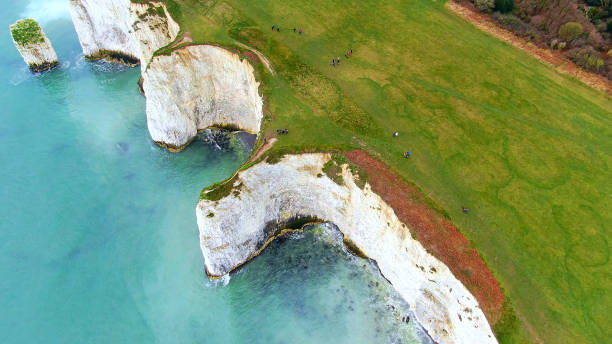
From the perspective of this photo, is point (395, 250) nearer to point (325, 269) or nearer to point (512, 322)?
point (325, 269)

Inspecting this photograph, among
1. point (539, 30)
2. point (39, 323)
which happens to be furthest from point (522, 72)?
point (39, 323)

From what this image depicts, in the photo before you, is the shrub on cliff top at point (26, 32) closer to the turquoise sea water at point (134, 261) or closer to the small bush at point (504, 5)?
the turquoise sea water at point (134, 261)

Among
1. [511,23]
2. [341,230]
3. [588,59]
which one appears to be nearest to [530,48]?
[511,23]

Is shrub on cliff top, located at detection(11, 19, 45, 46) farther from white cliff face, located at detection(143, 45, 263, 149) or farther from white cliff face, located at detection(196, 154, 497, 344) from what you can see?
white cliff face, located at detection(196, 154, 497, 344)

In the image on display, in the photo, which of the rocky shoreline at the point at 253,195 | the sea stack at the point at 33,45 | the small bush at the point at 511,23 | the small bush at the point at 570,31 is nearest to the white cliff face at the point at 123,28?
A: the rocky shoreline at the point at 253,195

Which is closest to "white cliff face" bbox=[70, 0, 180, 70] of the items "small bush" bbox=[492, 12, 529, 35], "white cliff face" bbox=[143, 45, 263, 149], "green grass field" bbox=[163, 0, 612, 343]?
"green grass field" bbox=[163, 0, 612, 343]

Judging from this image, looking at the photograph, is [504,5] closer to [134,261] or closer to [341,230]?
[341,230]
